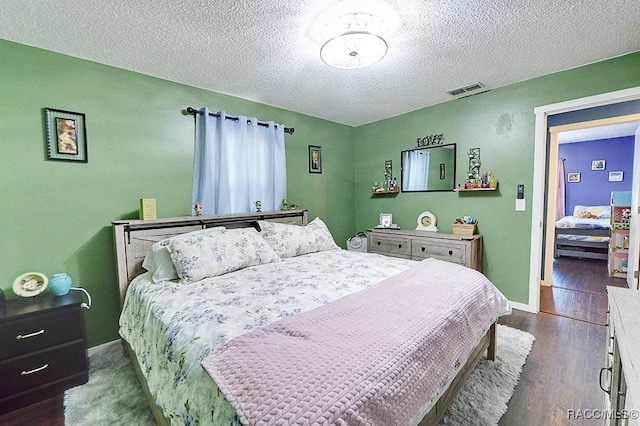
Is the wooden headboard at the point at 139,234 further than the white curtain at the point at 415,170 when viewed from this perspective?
No

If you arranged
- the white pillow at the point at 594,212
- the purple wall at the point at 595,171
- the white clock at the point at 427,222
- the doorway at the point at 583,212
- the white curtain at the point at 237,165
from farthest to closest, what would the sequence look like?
the purple wall at the point at 595,171 → the white pillow at the point at 594,212 → the white clock at the point at 427,222 → the doorway at the point at 583,212 → the white curtain at the point at 237,165

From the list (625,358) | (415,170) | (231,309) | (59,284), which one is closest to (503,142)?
(415,170)

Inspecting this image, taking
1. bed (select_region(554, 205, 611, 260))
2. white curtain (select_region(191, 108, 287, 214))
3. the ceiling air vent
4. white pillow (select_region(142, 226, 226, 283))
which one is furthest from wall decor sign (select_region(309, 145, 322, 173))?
bed (select_region(554, 205, 611, 260))

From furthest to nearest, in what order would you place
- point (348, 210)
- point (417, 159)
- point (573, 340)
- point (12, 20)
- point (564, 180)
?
1. point (564, 180)
2. point (348, 210)
3. point (417, 159)
4. point (573, 340)
5. point (12, 20)

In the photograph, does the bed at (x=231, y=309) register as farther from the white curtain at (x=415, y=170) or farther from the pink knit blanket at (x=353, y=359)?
the white curtain at (x=415, y=170)

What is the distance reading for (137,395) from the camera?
181 cm

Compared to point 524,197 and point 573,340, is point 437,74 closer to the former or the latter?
point 524,197

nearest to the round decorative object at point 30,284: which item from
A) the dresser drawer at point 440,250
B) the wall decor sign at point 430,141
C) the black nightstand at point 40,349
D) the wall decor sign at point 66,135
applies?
the black nightstand at point 40,349

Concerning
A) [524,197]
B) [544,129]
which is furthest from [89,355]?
[544,129]

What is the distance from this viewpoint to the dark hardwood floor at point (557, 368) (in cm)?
163

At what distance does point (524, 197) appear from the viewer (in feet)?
9.70

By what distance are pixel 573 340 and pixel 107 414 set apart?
139 inches

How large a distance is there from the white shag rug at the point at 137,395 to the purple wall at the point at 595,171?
639 centimetres

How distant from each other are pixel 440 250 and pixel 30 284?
12.2 feet
